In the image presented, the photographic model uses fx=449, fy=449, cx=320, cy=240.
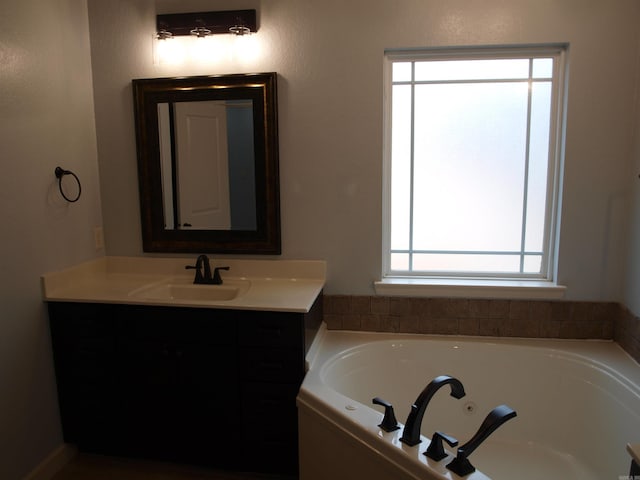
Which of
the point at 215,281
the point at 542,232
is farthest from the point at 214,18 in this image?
the point at 542,232

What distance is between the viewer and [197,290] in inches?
92.7

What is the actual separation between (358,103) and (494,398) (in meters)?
1.59

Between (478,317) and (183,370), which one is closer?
(183,370)

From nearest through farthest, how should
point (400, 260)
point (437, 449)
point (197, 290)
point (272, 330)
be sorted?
point (437, 449) → point (272, 330) → point (197, 290) → point (400, 260)

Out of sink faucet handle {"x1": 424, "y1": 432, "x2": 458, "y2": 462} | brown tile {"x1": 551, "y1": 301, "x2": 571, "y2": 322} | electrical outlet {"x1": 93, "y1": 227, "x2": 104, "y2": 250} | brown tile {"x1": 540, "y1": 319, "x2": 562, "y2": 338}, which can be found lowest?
sink faucet handle {"x1": 424, "y1": 432, "x2": 458, "y2": 462}

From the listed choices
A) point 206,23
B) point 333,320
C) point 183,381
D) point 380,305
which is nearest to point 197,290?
point 183,381

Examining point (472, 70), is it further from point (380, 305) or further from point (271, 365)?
point (271, 365)

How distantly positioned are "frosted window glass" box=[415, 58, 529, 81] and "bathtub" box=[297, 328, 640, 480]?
1.33m

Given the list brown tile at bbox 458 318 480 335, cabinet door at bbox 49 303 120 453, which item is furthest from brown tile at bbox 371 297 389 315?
cabinet door at bbox 49 303 120 453

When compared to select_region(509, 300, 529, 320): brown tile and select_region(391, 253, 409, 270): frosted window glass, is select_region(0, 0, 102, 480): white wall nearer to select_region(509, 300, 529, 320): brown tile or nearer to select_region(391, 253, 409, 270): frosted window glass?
select_region(391, 253, 409, 270): frosted window glass

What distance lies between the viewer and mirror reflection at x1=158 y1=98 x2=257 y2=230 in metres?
2.35

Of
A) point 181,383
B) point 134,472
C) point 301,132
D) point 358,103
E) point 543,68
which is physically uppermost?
point 543,68

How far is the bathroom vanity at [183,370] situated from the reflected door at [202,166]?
0.46 metres

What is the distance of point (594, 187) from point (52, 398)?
2797 millimetres
